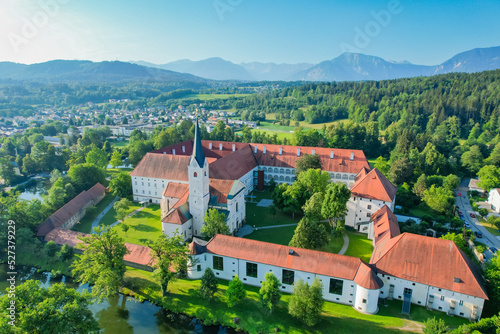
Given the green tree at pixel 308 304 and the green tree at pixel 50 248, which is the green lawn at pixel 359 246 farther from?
the green tree at pixel 50 248

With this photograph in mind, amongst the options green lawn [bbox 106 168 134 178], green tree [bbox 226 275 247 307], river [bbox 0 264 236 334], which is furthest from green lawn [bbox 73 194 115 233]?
green tree [bbox 226 275 247 307]

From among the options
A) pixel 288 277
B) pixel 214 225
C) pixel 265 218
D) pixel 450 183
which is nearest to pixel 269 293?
pixel 288 277

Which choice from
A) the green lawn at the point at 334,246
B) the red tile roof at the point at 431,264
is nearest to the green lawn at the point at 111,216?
the green lawn at the point at 334,246

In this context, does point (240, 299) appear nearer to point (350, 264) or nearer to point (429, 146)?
point (350, 264)

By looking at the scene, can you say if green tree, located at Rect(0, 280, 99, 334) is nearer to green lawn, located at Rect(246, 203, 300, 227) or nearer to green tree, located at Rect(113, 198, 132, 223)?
green tree, located at Rect(113, 198, 132, 223)

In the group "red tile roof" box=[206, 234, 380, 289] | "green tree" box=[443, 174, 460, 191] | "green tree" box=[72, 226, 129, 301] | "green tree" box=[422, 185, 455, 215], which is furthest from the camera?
"green tree" box=[443, 174, 460, 191]

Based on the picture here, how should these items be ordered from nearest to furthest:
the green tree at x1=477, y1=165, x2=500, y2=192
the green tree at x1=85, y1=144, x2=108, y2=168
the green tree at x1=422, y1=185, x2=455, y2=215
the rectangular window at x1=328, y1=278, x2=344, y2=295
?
the rectangular window at x1=328, y1=278, x2=344, y2=295
the green tree at x1=422, y1=185, x2=455, y2=215
the green tree at x1=477, y1=165, x2=500, y2=192
the green tree at x1=85, y1=144, x2=108, y2=168

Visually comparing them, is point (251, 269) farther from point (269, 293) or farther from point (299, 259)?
point (299, 259)
